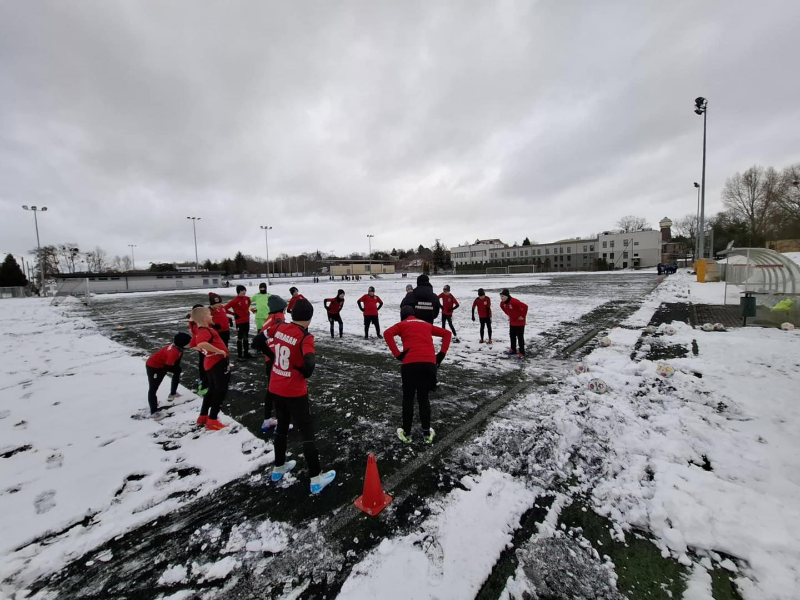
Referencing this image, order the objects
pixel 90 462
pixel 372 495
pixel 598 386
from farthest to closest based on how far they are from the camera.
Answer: pixel 598 386 < pixel 90 462 < pixel 372 495

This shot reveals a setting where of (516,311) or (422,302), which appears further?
(516,311)

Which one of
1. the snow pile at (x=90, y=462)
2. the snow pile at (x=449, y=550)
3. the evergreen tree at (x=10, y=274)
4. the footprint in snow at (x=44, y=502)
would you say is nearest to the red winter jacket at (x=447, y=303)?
the snow pile at (x=90, y=462)

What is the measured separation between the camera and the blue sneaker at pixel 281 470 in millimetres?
3443

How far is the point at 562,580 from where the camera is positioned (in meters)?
2.31

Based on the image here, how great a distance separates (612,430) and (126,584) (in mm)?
5145

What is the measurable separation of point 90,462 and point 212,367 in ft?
5.34

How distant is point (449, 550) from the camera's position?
2533 mm

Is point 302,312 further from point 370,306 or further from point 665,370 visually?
point 370,306

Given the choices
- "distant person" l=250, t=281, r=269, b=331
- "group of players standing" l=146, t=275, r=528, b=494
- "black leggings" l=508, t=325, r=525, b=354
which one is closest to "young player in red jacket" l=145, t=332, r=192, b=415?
"group of players standing" l=146, t=275, r=528, b=494

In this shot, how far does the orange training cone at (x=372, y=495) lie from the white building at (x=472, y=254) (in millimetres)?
90219

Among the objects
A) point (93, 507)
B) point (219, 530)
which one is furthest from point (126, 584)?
point (93, 507)

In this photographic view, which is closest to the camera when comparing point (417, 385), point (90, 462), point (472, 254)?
point (90, 462)

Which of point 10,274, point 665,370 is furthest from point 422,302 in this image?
point 10,274

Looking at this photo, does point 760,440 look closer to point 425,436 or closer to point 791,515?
point 791,515
